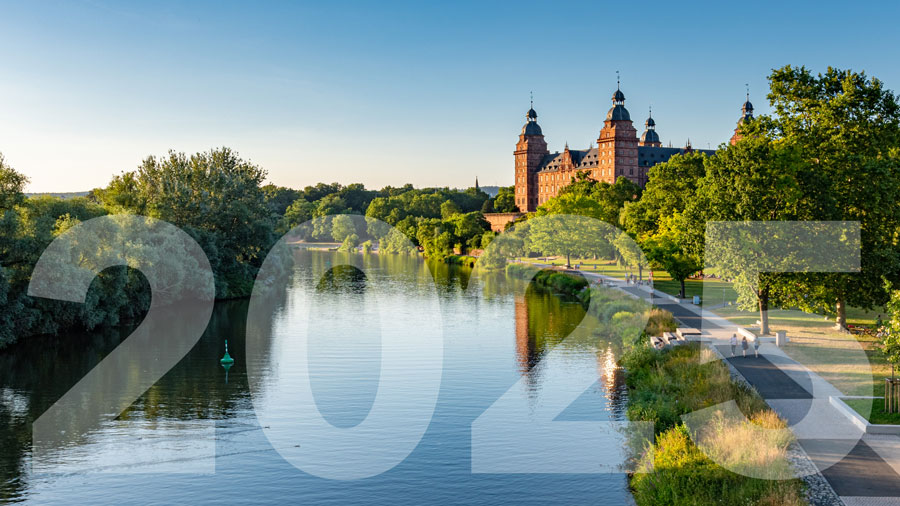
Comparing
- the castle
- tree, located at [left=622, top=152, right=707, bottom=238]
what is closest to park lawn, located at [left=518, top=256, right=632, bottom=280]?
tree, located at [left=622, top=152, right=707, bottom=238]

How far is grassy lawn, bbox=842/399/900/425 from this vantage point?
21.5 meters

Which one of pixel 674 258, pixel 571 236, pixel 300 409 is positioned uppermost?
pixel 571 236

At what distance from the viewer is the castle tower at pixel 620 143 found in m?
149

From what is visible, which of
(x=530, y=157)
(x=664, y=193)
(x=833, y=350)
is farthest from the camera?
(x=530, y=157)

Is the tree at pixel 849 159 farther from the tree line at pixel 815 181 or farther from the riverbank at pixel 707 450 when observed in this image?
the riverbank at pixel 707 450

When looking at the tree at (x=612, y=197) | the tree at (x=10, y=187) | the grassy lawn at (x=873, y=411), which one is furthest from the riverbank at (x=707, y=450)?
the tree at (x=612, y=197)

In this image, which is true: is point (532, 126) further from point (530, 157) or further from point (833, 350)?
point (833, 350)

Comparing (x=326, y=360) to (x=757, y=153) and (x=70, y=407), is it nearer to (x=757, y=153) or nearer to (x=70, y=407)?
(x=70, y=407)

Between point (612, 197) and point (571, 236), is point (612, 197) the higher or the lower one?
the higher one

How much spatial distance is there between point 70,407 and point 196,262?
2838 cm

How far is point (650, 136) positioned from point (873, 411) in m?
147

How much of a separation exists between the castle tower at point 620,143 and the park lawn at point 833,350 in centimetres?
10654

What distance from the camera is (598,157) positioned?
157 meters

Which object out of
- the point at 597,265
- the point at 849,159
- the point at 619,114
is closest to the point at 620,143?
the point at 619,114
